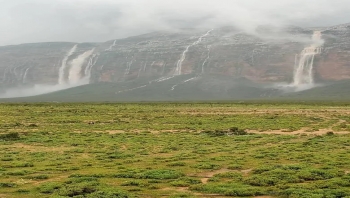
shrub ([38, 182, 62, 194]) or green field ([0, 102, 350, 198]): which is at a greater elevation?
shrub ([38, 182, 62, 194])

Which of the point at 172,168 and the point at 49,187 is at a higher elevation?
the point at 49,187

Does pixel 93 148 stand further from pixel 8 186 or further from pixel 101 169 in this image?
pixel 8 186

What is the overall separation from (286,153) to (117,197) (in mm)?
19954

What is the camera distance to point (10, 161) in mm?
32000

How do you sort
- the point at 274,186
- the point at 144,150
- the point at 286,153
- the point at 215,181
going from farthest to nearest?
the point at 144,150
the point at 286,153
the point at 215,181
the point at 274,186

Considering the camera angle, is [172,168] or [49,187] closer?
[49,187]

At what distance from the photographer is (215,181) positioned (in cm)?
2366

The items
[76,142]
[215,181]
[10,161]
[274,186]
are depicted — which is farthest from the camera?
[76,142]

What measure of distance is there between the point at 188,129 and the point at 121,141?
1901 cm

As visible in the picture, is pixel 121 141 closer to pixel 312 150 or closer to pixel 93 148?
pixel 93 148

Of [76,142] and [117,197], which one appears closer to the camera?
[117,197]

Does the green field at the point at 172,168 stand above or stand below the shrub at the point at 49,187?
below

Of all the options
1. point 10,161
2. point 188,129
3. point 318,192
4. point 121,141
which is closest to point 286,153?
point 318,192

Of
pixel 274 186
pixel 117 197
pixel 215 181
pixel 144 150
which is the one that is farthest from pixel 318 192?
pixel 144 150
